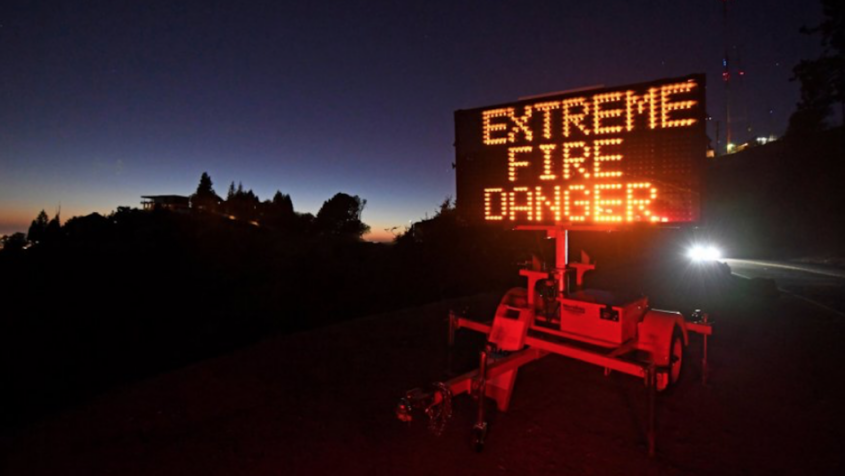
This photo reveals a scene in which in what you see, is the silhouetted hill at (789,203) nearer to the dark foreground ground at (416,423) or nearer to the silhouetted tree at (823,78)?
the silhouetted tree at (823,78)

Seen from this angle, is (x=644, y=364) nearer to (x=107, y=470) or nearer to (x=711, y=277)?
(x=107, y=470)

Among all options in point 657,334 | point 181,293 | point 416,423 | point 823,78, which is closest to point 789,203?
point 823,78

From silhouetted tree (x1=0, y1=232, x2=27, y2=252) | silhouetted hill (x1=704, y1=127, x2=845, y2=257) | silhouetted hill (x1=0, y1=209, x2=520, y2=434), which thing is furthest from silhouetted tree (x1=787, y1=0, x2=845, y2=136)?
silhouetted tree (x1=0, y1=232, x2=27, y2=252)

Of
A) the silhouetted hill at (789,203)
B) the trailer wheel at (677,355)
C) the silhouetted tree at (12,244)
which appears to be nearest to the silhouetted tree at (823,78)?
the silhouetted hill at (789,203)

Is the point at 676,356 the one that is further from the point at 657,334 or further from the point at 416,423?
the point at 416,423

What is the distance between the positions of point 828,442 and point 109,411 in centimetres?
776

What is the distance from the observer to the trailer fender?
4.58 m

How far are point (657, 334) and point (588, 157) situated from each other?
7.44ft

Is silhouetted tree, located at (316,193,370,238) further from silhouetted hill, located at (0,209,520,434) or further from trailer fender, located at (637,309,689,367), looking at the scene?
trailer fender, located at (637,309,689,367)

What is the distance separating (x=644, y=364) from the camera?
362cm

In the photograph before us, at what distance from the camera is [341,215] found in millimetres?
62062

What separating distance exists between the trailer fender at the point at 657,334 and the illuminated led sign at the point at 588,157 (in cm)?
149

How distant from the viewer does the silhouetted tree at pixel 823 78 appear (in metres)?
29.5

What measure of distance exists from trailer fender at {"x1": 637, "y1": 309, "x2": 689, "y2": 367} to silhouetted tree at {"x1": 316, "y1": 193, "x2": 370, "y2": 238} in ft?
177
